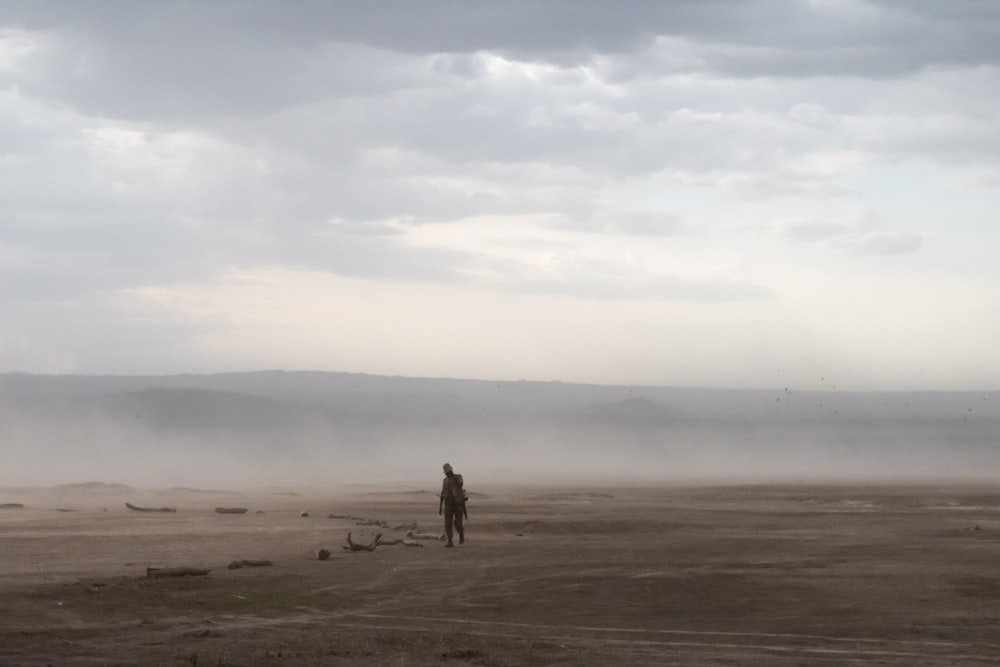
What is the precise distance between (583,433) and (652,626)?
492ft

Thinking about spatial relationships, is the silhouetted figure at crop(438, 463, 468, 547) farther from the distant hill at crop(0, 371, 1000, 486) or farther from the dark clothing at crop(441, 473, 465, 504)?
the distant hill at crop(0, 371, 1000, 486)

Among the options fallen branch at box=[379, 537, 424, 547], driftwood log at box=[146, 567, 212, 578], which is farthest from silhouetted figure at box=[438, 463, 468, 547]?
driftwood log at box=[146, 567, 212, 578]

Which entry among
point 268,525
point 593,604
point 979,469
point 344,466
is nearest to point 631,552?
point 593,604

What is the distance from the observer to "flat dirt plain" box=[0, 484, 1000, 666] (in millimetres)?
14867

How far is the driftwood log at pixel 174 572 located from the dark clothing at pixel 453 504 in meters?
7.11

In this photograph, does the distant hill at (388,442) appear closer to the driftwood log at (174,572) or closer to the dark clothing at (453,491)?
the dark clothing at (453,491)

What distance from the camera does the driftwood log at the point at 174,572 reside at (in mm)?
21031

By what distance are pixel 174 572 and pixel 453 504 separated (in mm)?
8045

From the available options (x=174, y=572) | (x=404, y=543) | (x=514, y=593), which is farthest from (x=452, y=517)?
(x=514, y=593)

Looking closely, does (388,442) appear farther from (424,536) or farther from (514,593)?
(514,593)

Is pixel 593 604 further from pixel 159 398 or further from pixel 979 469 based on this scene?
pixel 159 398

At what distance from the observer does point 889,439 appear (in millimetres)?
156625

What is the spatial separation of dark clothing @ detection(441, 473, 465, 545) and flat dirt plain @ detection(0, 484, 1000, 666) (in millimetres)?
520

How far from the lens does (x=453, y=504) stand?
28.0m
